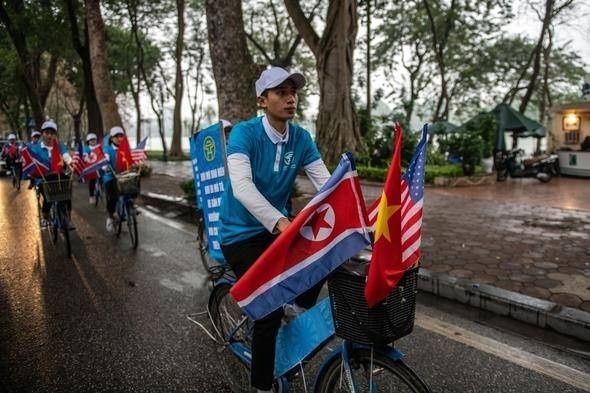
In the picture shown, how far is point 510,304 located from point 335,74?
463 inches

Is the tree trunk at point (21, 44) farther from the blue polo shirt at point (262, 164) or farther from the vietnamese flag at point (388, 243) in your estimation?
the vietnamese flag at point (388, 243)

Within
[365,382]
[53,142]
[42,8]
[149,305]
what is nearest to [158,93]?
[42,8]

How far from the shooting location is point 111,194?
7398mm

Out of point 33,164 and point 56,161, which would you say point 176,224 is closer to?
point 56,161

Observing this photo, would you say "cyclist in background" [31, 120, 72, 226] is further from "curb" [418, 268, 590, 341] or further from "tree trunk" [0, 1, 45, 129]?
"tree trunk" [0, 1, 45, 129]

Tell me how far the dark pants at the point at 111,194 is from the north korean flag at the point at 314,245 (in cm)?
619

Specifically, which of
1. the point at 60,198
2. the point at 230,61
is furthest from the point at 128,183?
the point at 230,61

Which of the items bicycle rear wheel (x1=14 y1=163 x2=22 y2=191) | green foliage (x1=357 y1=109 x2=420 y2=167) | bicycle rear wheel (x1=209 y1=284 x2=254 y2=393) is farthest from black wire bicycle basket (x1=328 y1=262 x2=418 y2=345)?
bicycle rear wheel (x1=14 y1=163 x2=22 y2=191)

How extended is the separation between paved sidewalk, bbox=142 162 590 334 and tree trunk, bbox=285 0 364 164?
424cm

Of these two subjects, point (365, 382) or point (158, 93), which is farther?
point (158, 93)

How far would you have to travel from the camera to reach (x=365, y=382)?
6.74 feet

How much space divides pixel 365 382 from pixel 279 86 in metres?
1.63

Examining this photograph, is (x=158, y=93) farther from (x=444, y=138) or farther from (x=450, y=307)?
(x=450, y=307)

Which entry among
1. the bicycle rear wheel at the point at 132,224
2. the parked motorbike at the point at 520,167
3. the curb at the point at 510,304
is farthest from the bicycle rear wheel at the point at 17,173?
the parked motorbike at the point at 520,167
